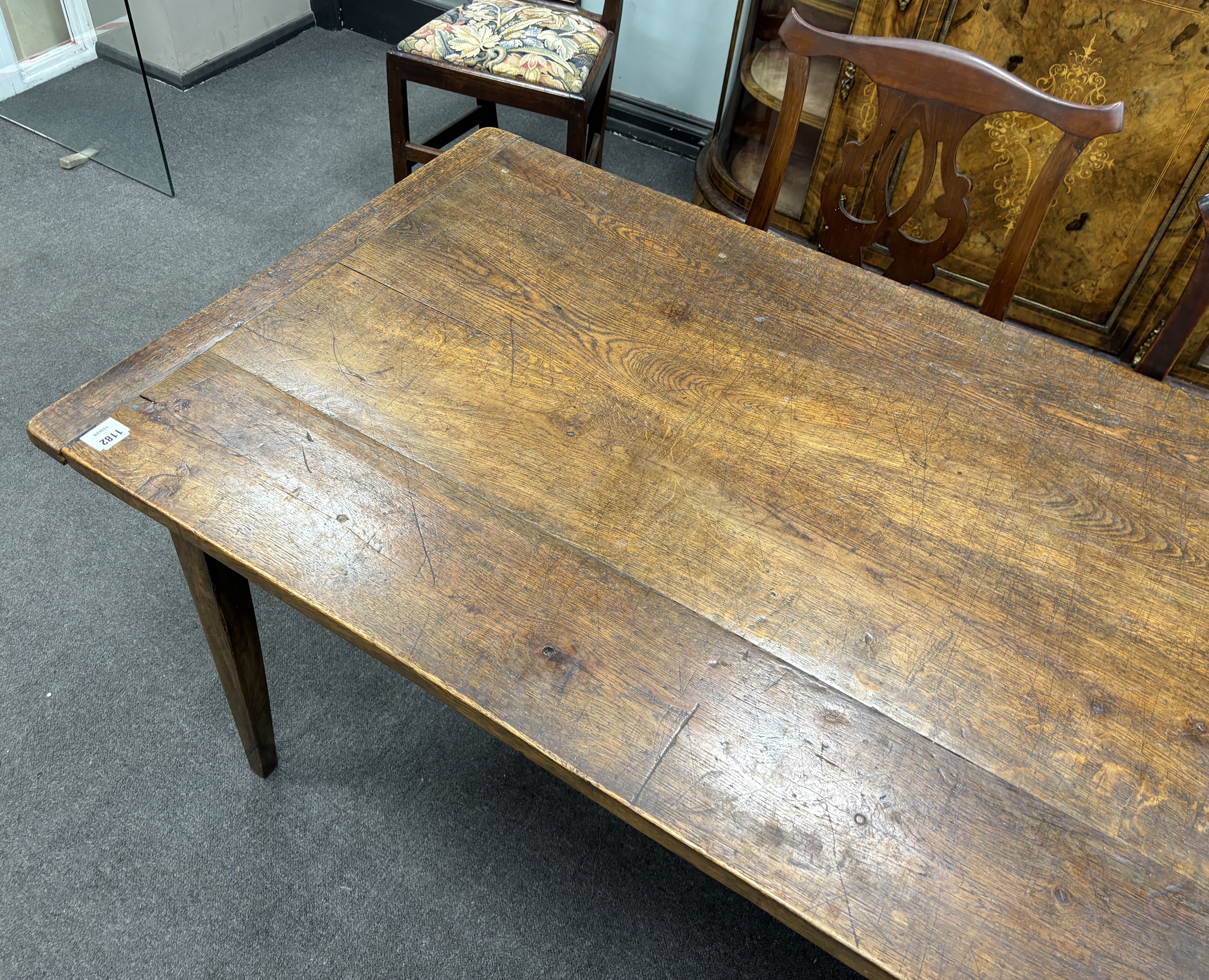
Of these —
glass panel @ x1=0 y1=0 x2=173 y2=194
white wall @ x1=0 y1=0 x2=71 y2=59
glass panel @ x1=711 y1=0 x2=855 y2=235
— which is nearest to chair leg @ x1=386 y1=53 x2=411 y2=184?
glass panel @ x1=0 y1=0 x2=173 y2=194

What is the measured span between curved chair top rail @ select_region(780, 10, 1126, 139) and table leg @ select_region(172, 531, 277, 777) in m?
1.05

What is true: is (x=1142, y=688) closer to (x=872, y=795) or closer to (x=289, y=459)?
(x=872, y=795)

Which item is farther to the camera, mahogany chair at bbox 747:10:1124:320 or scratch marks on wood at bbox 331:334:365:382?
mahogany chair at bbox 747:10:1124:320

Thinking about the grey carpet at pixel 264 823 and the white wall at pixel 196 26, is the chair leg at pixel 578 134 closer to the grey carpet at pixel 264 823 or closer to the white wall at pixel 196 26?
the grey carpet at pixel 264 823

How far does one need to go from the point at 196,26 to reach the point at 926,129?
2418 mm

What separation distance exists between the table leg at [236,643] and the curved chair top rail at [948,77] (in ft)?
3.45

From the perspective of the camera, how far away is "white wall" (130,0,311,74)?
264 centimetres

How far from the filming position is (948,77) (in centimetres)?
123

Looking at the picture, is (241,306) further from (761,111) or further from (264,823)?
(761,111)

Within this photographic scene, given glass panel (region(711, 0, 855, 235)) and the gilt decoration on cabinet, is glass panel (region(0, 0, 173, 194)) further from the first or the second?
the gilt decoration on cabinet

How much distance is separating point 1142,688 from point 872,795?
0.29m

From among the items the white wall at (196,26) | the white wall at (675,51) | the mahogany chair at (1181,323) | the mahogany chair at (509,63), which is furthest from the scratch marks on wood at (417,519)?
the white wall at (196,26)

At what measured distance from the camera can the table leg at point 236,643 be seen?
1.04m

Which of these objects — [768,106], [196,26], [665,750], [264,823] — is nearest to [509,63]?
[768,106]
